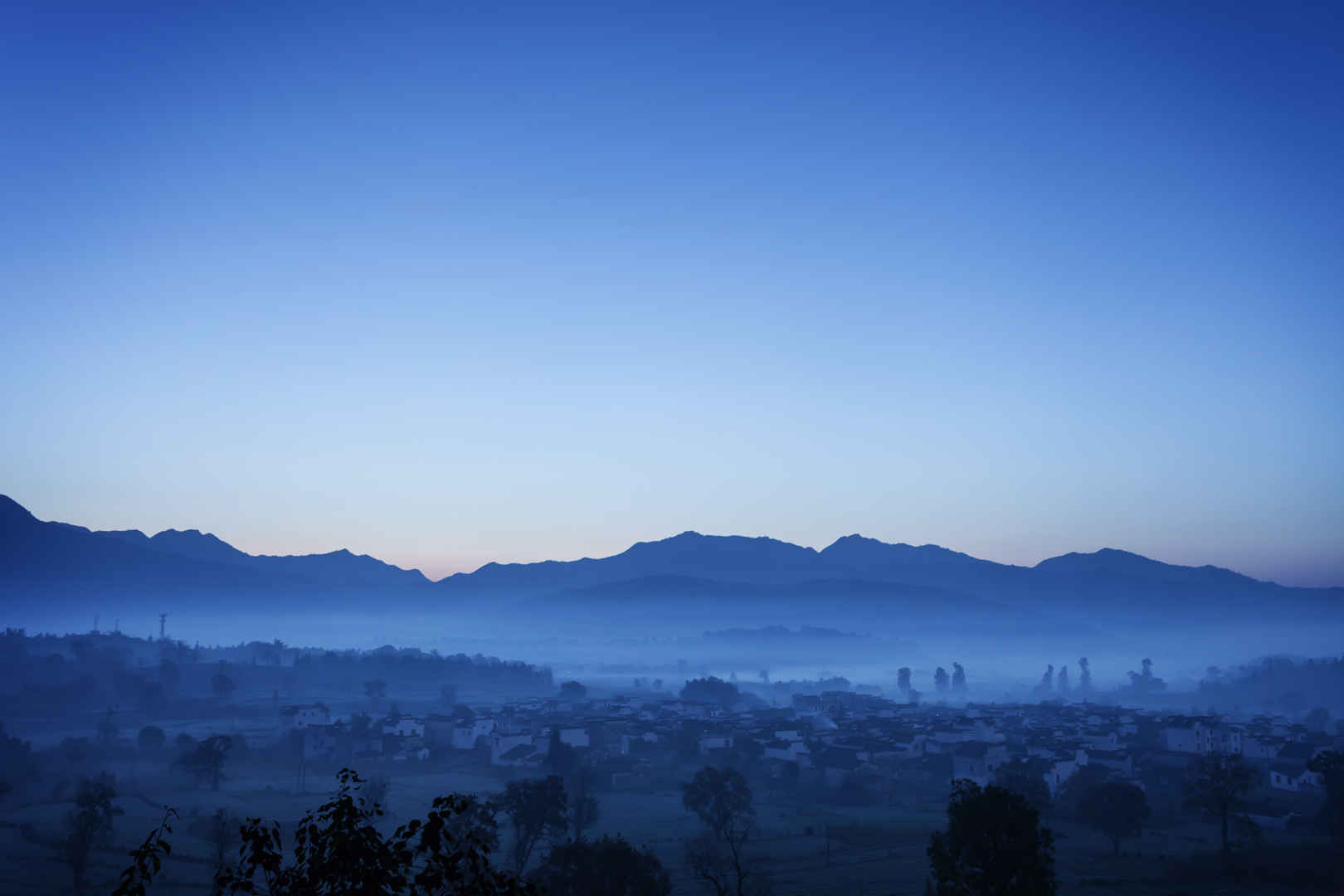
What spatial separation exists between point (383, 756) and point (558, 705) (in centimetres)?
4288

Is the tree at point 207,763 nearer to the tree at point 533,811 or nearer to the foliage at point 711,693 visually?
the tree at point 533,811

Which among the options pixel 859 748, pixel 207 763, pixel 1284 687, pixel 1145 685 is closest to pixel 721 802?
pixel 859 748

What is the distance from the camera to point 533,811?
139ft

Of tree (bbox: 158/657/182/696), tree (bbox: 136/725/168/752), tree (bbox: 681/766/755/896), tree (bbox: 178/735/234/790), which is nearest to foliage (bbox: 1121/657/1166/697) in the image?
tree (bbox: 681/766/755/896)

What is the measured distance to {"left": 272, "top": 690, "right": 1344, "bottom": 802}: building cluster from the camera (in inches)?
2628

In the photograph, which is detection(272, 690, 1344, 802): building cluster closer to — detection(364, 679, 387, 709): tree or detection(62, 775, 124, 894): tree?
detection(62, 775, 124, 894): tree

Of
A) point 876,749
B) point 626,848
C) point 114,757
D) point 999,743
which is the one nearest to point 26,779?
point 114,757

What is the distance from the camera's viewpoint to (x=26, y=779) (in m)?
64.9

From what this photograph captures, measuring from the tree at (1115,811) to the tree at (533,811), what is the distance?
2827cm

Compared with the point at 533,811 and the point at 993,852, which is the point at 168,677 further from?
the point at 993,852

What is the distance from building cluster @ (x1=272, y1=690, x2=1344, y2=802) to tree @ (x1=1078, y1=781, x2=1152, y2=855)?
278 inches

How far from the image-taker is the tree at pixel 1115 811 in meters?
47.0

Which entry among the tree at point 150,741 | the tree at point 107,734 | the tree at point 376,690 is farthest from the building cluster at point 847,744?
the tree at point 376,690

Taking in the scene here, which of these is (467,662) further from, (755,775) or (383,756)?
(755,775)
